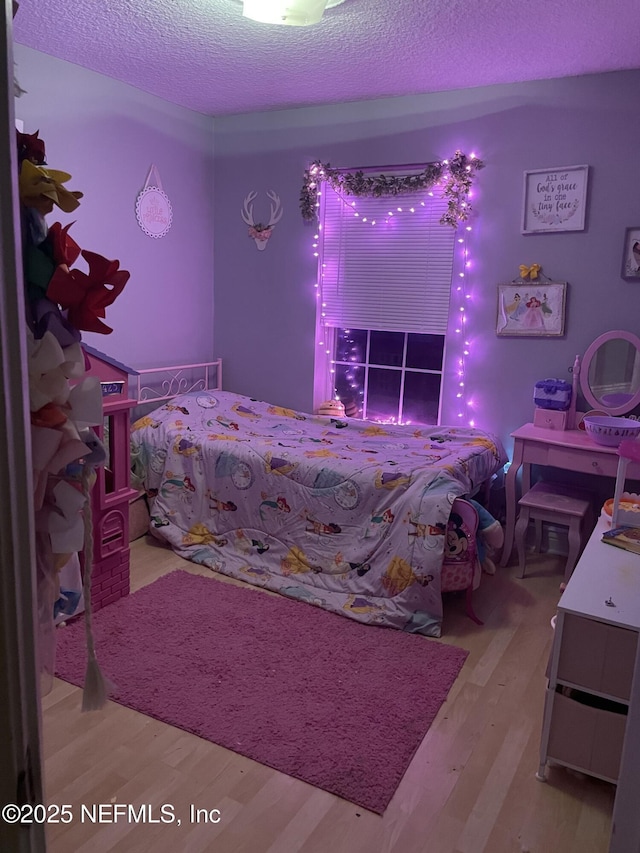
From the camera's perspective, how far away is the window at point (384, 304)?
12.8 ft

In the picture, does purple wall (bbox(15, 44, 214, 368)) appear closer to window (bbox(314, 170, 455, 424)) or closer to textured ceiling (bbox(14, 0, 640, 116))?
textured ceiling (bbox(14, 0, 640, 116))

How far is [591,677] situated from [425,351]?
256cm

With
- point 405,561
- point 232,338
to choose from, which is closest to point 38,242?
point 405,561

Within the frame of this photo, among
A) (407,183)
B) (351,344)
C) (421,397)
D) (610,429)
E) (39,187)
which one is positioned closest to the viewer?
(39,187)

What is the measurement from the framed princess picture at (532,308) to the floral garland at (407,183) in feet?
1.72

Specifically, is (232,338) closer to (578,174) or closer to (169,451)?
(169,451)

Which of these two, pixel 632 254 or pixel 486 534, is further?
pixel 632 254

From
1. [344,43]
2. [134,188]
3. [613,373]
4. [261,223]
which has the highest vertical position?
[344,43]

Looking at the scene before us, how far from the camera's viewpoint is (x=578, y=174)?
3389 mm

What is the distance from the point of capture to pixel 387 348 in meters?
4.24

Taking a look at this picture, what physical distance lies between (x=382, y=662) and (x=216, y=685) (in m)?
0.65

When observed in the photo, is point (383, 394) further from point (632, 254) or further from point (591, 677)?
point (591, 677)

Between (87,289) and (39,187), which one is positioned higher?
(39,187)

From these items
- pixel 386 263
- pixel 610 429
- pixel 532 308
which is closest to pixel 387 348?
pixel 386 263
